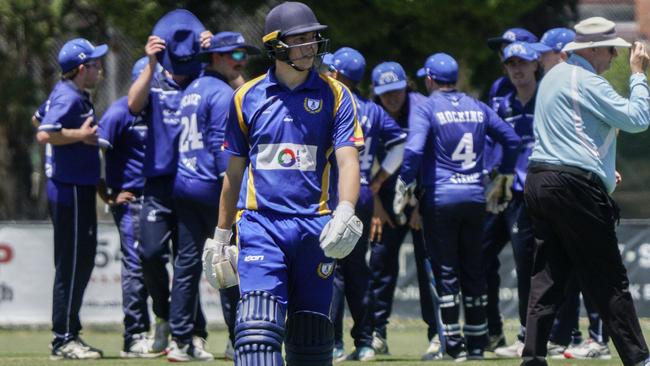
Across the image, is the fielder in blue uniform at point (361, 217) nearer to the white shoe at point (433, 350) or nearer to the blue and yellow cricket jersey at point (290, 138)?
the white shoe at point (433, 350)

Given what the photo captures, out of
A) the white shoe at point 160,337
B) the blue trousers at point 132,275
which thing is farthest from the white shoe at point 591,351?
the blue trousers at point 132,275

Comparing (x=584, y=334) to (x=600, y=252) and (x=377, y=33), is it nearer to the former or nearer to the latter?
(x=377, y=33)

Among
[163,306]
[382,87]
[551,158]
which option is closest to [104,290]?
[163,306]

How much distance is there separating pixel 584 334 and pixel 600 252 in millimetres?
5075

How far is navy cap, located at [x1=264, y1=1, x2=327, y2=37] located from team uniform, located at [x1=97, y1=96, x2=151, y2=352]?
13.6 ft

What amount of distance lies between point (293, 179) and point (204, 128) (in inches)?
126

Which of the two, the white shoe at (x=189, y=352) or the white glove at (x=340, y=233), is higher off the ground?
the white glove at (x=340, y=233)

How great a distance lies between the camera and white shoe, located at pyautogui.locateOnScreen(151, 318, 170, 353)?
419 inches

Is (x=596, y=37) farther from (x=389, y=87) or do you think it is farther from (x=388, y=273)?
(x=388, y=273)

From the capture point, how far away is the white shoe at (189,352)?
9.86 metres

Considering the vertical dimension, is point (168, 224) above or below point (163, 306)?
above

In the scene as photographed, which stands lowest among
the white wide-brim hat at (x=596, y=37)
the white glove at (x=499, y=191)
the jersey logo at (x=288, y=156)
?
the white glove at (x=499, y=191)

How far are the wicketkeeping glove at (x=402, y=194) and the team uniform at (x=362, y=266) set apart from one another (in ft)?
0.78

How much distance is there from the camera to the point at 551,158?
7.91 meters
